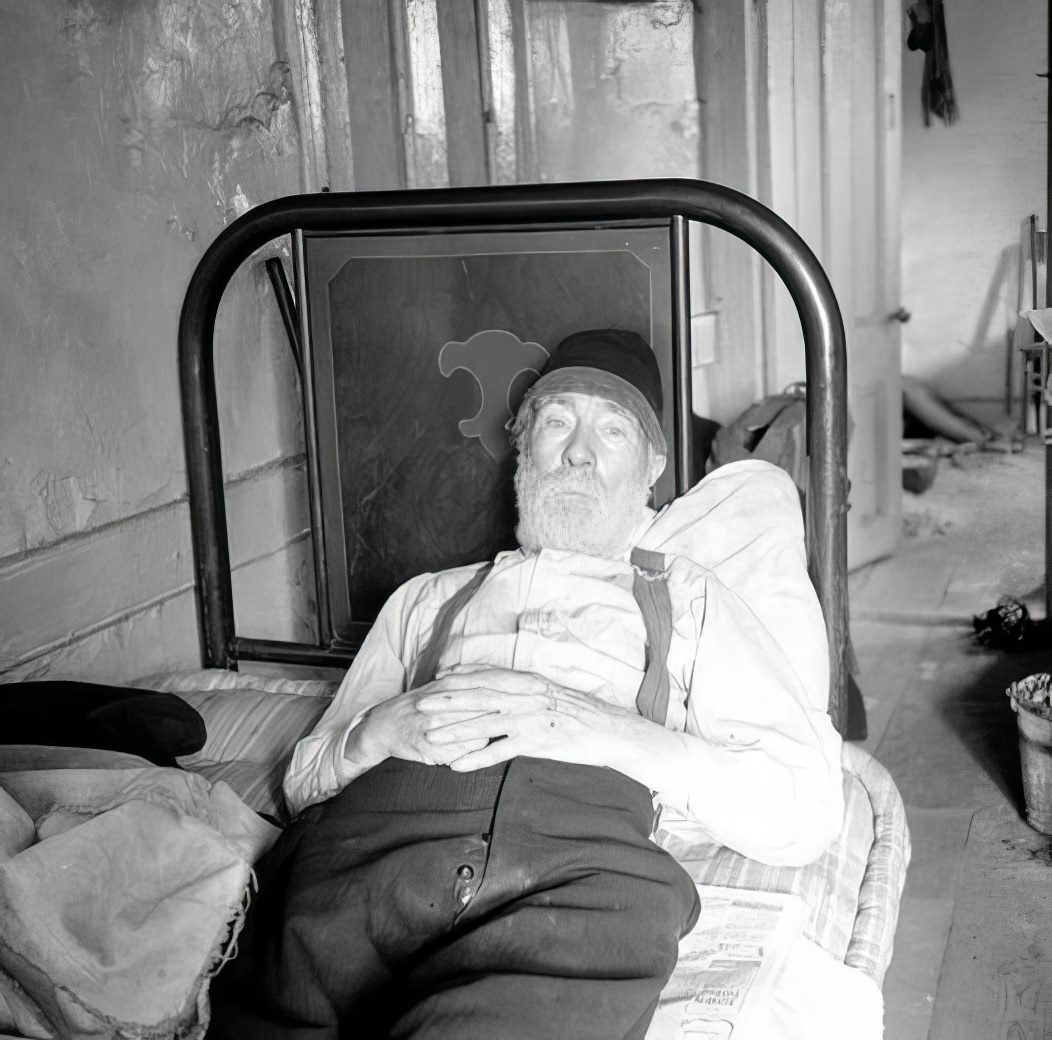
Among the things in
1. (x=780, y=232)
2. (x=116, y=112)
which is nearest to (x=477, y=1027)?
(x=780, y=232)

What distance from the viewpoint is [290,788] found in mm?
1910

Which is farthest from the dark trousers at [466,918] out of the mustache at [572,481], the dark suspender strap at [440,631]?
the mustache at [572,481]

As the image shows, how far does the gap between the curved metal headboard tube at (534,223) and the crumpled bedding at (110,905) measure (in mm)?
905

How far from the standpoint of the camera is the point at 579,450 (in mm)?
2012

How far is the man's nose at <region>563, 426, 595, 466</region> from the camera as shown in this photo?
2.00 meters

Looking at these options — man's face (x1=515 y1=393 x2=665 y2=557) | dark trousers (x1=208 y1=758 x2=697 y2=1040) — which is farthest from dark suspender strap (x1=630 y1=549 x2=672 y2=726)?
dark trousers (x1=208 y1=758 x2=697 y2=1040)

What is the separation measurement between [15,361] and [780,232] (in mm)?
1387

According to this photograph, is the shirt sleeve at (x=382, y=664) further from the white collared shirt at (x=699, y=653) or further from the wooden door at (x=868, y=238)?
the wooden door at (x=868, y=238)

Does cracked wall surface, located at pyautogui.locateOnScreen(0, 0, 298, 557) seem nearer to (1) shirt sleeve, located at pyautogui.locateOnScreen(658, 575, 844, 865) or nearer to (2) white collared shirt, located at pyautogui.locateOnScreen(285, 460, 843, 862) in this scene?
(2) white collared shirt, located at pyautogui.locateOnScreen(285, 460, 843, 862)

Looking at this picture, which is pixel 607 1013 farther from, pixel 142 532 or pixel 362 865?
pixel 142 532

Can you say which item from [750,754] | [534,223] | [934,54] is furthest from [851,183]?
[750,754]

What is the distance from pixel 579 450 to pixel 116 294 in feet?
3.80

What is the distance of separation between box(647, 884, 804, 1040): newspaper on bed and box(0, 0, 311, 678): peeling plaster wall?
54.6 inches

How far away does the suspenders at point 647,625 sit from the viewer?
1.87 metres
